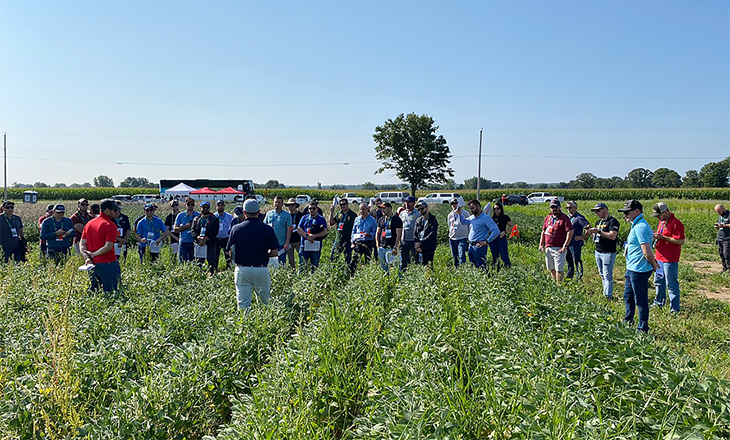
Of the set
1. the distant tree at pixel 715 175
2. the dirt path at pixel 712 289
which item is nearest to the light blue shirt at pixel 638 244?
the dirt path at pixel 712 289

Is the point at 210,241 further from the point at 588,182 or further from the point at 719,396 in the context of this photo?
the point at 588,182

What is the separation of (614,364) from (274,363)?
265 cm

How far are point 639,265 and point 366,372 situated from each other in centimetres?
451

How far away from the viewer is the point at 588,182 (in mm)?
101750

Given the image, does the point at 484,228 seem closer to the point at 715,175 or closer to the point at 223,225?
the point at 223,225

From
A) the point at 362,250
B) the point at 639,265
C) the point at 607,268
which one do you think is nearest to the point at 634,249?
the point at 639,265

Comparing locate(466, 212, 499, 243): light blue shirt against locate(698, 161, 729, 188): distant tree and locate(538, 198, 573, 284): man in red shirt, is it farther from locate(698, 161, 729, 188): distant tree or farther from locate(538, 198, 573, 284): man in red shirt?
locate(698, 161, 729, 188): distant tree

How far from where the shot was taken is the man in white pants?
19.2 feet

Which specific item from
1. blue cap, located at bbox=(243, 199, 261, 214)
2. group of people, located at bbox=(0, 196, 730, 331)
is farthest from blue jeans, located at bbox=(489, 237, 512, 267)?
blue cap, located at bbox=(243, 199, 261, 214)

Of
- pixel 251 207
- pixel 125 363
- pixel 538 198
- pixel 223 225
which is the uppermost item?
pixel 538 198

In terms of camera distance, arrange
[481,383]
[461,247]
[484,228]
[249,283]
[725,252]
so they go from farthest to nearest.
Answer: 1. [725,252]
2. [461,247]
3. [484,228]
4. [249,283]
5. [481,383]

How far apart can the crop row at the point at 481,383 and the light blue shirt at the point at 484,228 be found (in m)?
4.15

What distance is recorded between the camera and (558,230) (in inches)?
335

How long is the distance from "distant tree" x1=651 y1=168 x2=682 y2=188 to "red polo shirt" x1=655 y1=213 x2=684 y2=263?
349 feet
